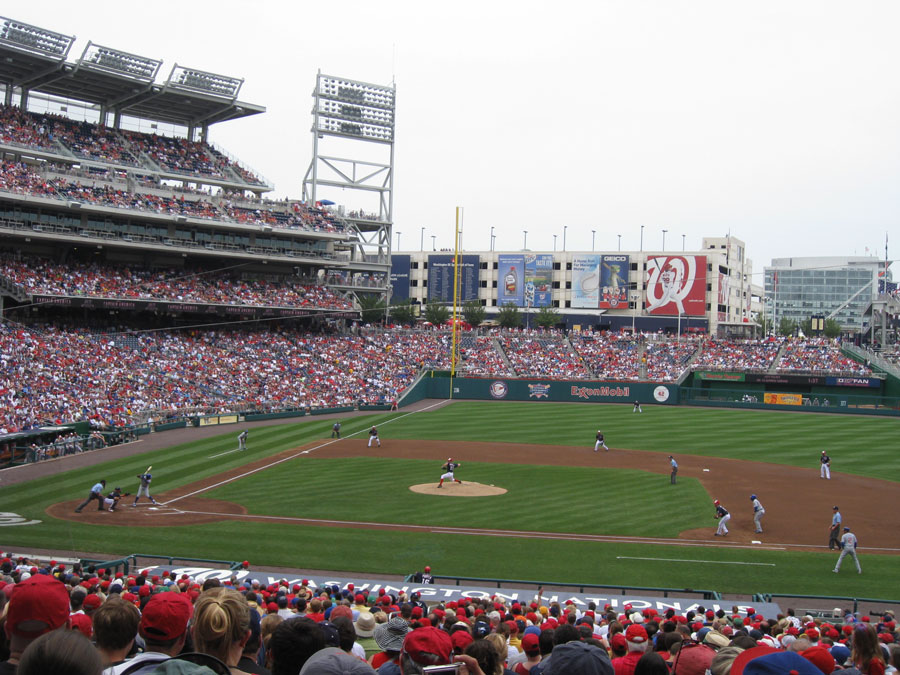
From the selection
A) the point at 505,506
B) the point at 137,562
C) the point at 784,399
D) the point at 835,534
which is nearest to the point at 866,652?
the point at 137,562

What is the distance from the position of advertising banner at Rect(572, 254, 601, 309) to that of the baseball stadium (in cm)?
39

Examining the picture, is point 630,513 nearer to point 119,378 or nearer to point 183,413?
point 183,413

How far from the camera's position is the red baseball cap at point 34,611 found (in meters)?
4.16

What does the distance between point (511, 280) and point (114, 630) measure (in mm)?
100916

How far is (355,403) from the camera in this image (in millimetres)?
59719

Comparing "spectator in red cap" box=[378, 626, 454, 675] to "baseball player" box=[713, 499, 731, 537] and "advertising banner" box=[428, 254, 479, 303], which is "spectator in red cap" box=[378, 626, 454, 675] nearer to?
"baseball player" box=[713, 499, 731, 537]

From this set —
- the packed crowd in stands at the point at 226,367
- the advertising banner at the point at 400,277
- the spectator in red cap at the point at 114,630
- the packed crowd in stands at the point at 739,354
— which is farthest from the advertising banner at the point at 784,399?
the spectator in red cap at the point at 114,630

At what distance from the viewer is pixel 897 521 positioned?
90.0 ft

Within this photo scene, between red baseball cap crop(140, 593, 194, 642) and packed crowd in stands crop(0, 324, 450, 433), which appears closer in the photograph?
red baseball cap crop(140, 593, 194, 642)

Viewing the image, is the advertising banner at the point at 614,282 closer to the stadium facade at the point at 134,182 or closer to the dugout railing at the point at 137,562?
the stadium facade at the point at 134,182

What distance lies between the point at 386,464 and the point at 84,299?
29.8 m

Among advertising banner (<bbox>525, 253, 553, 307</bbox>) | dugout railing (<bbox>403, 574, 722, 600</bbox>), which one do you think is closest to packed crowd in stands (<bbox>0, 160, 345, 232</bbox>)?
advertising banner (<bbox>525, 253, 553, 307</bbox>)

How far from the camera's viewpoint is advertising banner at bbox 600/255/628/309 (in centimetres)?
9919

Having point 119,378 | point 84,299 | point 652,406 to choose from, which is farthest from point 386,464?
point 652,406
